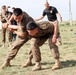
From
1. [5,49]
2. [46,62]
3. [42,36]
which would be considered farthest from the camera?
[5,49]

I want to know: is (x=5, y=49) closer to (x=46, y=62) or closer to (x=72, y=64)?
(x=46, y=62)

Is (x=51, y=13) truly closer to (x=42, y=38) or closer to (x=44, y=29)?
(x=42, y=38)

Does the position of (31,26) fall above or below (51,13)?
above

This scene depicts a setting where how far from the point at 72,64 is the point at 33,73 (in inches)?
48.2

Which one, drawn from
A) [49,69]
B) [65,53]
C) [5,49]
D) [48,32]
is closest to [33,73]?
[49,69]

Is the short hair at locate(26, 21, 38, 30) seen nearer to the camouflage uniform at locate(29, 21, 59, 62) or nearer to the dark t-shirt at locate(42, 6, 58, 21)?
the camouflage uniform at locate(29, 21, 59, 62)

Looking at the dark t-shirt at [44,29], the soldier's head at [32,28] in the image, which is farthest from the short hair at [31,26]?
the dark t-shirt at [44,29]

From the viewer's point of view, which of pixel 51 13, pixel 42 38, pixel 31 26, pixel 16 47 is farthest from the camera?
pixel 51 13

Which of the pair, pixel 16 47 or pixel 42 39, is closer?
pixel 42 39

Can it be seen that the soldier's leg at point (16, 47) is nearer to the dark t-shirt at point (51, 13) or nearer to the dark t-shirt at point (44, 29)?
the dark t-shirt at point (44, 29)

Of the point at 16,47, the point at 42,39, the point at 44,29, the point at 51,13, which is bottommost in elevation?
the point at 51,13

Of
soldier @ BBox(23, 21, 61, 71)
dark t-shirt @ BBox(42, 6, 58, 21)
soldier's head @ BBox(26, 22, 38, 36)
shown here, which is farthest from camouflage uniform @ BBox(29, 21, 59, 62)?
dark t-shirt @ BBox(42, 6, 58, 21)

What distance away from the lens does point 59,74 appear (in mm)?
7664

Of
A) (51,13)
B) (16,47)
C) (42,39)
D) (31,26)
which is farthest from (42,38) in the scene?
(51,13)
